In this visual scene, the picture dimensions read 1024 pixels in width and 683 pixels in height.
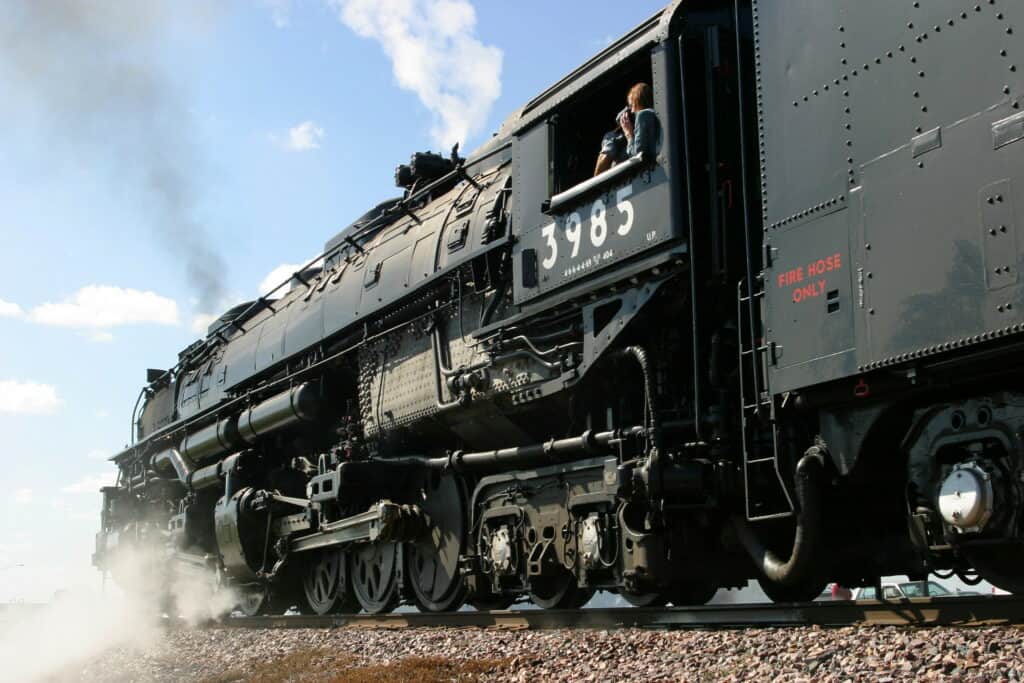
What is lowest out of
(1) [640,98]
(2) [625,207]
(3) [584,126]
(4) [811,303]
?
(4) [811,303]

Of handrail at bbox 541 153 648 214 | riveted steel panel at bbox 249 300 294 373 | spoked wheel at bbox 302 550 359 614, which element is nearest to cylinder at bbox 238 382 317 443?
riveted steel panel at bbox 249 300 294 373

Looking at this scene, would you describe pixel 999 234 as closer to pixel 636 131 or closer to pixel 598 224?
pixel 636 131

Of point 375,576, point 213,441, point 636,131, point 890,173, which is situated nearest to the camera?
point 890,173

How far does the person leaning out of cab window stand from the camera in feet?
23.7

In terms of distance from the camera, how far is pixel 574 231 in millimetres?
7996

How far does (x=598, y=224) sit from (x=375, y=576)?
5.65 meters

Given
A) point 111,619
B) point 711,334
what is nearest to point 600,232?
point 711,334

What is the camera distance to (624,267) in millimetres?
7426

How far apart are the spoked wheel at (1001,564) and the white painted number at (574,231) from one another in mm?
3606

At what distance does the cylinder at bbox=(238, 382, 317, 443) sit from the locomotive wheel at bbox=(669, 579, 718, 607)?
19.9 feet

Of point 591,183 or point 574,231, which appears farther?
point 574,231

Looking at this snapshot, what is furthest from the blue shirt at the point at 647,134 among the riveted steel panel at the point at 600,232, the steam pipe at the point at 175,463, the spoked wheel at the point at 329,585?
the steam pipe at the point at 175,463

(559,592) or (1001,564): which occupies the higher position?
(1001,564)

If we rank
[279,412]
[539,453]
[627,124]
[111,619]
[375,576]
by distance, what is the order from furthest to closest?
[111,619] → [279,412] → [375,576] → [539,453] → [627,124]
